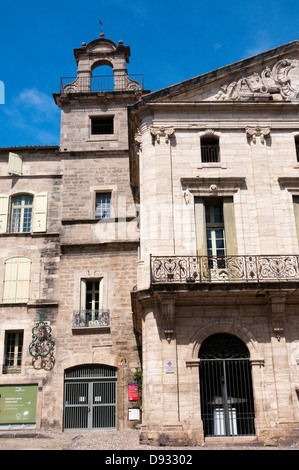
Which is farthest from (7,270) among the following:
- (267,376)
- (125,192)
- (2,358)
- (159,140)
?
(267,376)

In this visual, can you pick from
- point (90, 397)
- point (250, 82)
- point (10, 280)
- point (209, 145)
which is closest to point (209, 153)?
point (209, 145)

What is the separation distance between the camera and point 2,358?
2198 centimetres

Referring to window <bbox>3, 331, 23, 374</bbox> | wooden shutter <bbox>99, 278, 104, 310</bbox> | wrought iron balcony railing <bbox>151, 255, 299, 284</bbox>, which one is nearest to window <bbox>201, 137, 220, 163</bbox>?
wrought iron balcony railing <bbox>151, 255, 299, 284</bbox>

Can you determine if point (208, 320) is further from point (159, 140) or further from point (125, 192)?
point (125, 192)

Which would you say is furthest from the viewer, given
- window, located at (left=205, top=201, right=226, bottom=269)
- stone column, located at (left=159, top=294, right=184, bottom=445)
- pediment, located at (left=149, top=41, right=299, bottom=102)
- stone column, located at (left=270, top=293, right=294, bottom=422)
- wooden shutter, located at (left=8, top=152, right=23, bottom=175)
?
wooden shutter, located at (left=8, top=152, right=23, bottom=175)

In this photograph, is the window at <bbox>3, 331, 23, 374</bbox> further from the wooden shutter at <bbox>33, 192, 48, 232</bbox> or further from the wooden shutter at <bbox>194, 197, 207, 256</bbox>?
the wooden shutter at <bbox>194, 197, 207, 256</bbox>

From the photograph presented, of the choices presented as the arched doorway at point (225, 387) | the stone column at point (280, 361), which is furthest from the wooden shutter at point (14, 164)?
the stone column at point (280, 361)

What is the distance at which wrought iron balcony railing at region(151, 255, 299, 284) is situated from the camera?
1576 centimetres

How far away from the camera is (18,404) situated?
70.5ft

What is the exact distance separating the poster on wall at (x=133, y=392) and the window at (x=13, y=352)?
4.82 meters

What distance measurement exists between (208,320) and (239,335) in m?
1.02

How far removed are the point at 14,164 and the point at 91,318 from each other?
27.5 feet

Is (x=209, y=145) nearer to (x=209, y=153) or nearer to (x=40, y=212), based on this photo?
(x=209, y=153)

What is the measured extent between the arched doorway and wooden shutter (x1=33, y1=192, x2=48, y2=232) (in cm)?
1118
